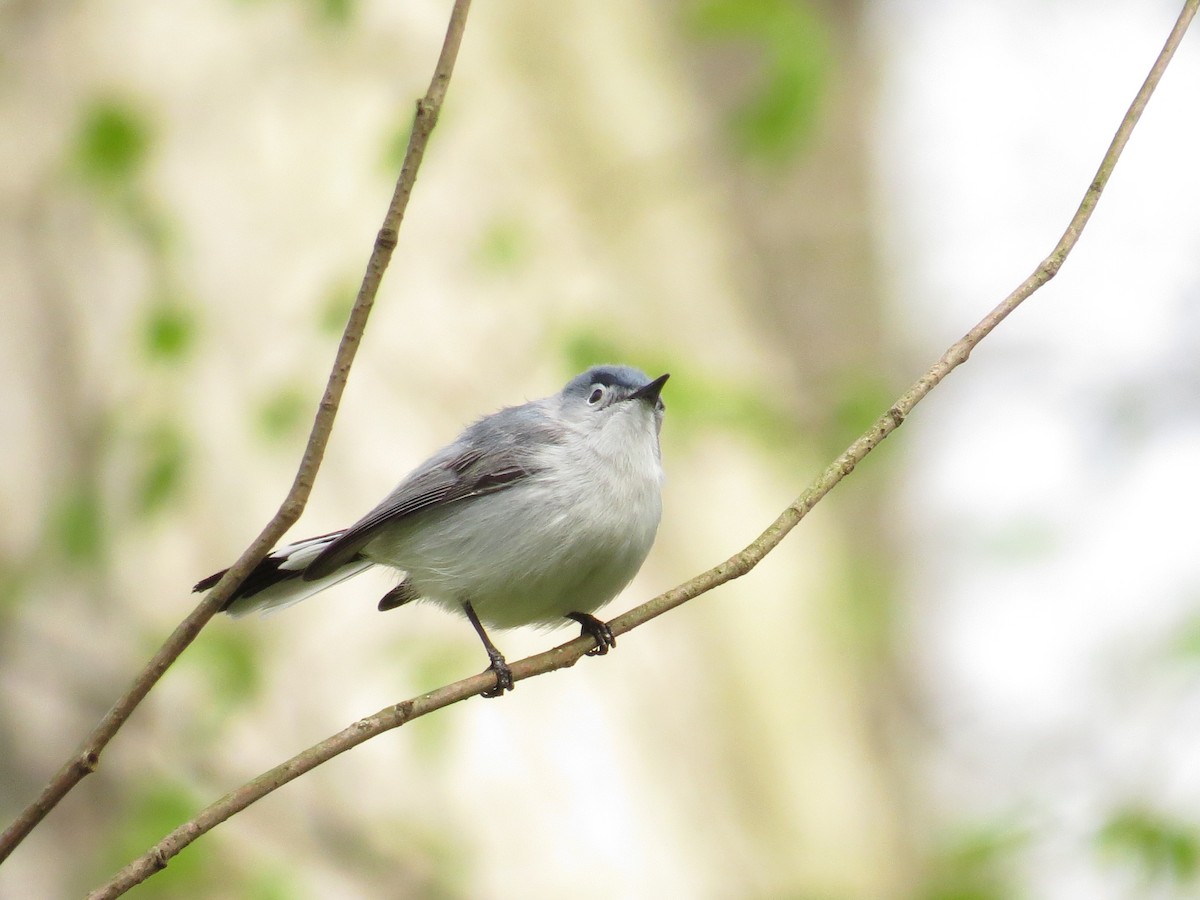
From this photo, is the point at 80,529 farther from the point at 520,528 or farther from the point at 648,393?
the point at 648,393

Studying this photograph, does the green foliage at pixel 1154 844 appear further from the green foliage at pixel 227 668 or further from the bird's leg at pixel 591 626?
the green foliage at pixel 227 668

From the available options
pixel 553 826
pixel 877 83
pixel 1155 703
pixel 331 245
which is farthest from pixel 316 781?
pixel 877 83

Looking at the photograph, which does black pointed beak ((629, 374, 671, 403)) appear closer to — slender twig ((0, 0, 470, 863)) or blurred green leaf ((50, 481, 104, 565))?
slender twig ((0, 0, 470, 863))

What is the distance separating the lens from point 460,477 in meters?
2.57

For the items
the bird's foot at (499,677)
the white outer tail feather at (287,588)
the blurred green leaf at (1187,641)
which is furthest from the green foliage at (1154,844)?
the white outer tail feather at (287,588)

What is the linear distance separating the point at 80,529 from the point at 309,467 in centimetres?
227

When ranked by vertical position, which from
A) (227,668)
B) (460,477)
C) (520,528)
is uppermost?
(227,668)

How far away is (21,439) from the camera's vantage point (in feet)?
12.3

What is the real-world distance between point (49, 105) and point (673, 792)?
3.15m

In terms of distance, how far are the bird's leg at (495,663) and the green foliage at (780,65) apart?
1.85m

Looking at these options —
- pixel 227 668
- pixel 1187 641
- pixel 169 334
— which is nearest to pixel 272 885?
pixel 227 668

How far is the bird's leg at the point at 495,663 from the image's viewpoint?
1.72 metres

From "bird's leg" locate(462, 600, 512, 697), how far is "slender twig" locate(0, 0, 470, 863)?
37cm

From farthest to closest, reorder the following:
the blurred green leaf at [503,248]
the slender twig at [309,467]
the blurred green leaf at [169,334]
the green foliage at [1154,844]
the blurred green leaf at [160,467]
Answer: the blurred green leaf at [503,248], the blurred green leaf at [169,334], the blurred green leaf at [160,467], the green foliage at [1154,844], the slender twig at [309,467]
